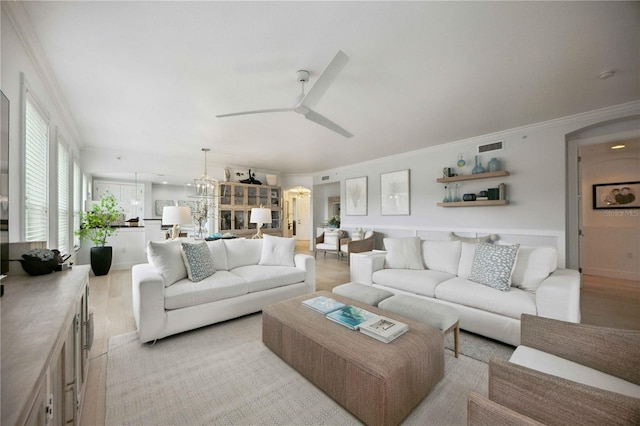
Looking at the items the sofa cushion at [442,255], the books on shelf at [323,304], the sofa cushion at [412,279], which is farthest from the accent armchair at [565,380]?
the sofa cushion at [442,255]

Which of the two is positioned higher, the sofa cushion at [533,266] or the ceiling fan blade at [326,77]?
the ceiling fan blade at [326,77]

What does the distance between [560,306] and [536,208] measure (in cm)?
251

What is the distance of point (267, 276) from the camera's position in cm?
311

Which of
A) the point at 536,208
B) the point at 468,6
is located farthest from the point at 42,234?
the point at 536,208

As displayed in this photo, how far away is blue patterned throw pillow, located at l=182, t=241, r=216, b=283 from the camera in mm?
2805

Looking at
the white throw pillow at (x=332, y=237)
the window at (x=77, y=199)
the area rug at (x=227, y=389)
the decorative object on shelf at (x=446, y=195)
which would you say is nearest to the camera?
the area rug at (x=227, y=389)

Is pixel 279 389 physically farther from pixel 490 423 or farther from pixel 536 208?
pixel 536 208

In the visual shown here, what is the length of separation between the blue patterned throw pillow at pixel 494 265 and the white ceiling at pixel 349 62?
1747 millimetres

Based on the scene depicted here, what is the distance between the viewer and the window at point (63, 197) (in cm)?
355

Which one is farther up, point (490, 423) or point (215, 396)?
point (490, 423)

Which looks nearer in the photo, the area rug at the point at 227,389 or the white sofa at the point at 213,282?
the area rug at the point at 227,389

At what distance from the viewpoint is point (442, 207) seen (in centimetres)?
512

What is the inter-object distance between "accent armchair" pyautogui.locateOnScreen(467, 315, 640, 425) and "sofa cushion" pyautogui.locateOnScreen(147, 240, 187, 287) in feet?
8.97

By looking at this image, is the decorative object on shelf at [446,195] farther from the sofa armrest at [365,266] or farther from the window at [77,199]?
the window at [77,199]
